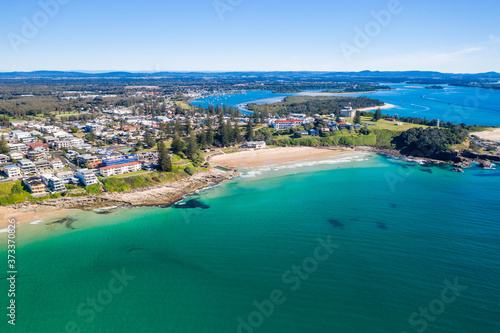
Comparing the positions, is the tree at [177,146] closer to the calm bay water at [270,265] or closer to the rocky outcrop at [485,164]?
the calm bay water at [270,265]

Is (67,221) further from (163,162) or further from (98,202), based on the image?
(163,162)

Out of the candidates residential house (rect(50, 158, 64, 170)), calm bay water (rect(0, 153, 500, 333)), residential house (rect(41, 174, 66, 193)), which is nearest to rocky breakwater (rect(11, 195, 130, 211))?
residential house (rect(41, 174, 66, 193))

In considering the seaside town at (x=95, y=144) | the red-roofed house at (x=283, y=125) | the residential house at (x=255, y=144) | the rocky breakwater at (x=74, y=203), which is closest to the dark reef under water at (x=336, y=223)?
the rocky breakwater at (x=74, y=203)

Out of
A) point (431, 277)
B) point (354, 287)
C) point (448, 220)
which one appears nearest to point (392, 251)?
point (431, 277)

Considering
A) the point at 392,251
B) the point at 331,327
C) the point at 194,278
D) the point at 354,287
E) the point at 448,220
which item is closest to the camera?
the point at 331,327

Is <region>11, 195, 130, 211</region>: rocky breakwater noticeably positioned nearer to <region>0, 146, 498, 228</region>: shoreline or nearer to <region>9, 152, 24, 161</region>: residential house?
<region>0, 146, 498, 228</region>: shoreline

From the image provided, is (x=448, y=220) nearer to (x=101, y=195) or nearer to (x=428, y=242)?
(x=428, y=242)
